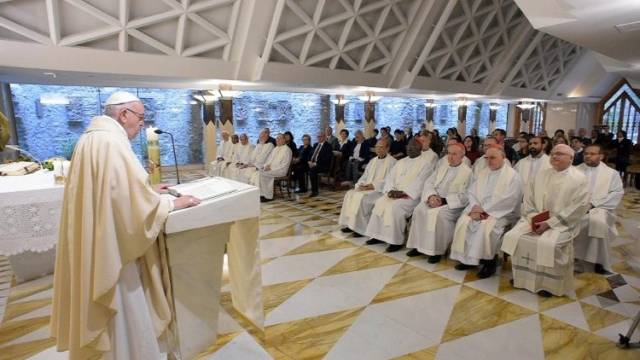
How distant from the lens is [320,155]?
908 cm

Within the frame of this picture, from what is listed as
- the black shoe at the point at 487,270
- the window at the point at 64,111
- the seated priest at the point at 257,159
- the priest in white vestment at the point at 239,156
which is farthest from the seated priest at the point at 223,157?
the black shoe at the point at 487,270

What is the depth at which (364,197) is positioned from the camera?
556 centimetres

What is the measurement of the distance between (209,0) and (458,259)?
735 centimetres

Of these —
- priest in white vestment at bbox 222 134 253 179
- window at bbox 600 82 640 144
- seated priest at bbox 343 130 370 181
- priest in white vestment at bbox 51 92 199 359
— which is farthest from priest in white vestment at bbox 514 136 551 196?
window at bbox 600 82 640 144

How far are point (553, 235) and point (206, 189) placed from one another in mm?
3203

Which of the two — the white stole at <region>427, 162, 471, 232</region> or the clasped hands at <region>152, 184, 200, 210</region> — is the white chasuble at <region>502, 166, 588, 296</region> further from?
the clasped hands at <region>152, 184, 200, 210</region>

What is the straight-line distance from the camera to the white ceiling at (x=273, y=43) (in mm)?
7340

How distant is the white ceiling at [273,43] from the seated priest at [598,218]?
192cm

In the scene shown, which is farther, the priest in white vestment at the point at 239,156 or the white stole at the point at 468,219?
the priest in white vestment at the point at 239,156

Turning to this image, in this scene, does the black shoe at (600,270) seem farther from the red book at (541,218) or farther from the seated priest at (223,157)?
the seated priest at (223,157)

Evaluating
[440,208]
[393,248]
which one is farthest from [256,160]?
[440,208]

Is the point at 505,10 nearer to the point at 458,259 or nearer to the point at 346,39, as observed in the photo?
the point at 346,39

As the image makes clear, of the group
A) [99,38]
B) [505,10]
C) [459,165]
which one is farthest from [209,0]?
[505,10]

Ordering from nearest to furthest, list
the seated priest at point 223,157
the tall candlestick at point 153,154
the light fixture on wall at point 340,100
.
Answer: the tall candlestick at point 153,154, the seated priest at point 223,157, the light fixture on wall at point 340,100
